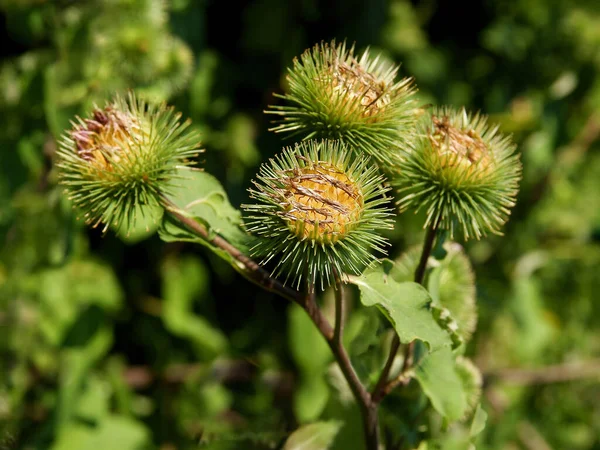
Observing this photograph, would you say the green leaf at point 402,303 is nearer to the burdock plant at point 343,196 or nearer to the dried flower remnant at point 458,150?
the burdock plant at point 343,196

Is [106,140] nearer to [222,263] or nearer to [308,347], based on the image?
[308,347]

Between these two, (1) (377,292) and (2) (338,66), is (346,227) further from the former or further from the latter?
(2) (338,66)

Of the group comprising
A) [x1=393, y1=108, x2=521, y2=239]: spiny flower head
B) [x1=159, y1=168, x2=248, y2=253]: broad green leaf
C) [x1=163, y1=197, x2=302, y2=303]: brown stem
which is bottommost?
[x1=163, y1=197, x2=302, y2=303]: brown stem

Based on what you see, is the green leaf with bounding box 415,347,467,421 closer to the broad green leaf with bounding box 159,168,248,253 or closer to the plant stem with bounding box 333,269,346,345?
the plant stem with bounding box 333,269,346,345

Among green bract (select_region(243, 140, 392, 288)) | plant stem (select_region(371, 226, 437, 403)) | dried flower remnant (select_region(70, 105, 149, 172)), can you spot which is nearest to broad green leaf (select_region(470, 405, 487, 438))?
plant stem (select_region(371, 226, 437, 403))

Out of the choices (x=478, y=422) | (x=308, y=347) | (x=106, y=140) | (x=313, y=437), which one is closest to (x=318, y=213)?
(x=106, y=140)
